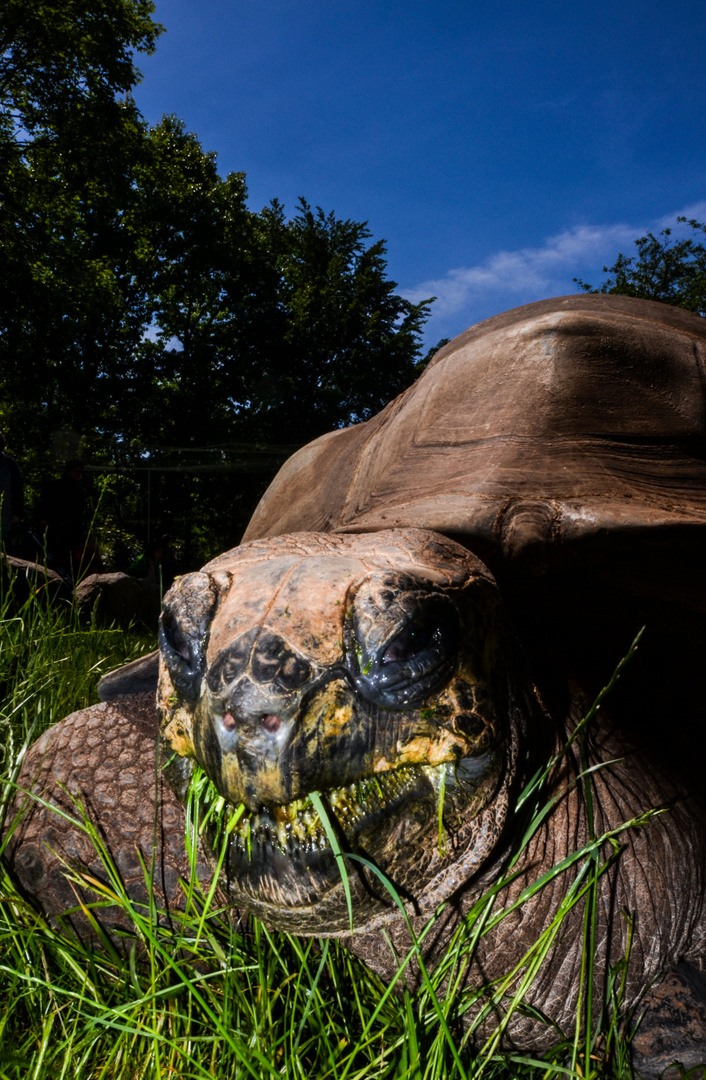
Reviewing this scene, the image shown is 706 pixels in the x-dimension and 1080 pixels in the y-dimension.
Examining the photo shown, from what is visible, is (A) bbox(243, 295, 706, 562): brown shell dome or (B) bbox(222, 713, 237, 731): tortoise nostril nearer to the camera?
(B) bbox(222, 713, 237, 731): tortoise nostril

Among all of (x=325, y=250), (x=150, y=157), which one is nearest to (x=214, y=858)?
(x=150, y=157)

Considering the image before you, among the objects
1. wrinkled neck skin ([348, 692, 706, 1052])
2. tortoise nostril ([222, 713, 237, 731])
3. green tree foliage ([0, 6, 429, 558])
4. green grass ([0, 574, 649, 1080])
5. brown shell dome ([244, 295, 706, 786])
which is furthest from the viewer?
green tree foliage ([0, 6, 429, 558])

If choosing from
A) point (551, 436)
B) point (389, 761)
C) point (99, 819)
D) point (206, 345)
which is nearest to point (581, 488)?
point (551, 436)

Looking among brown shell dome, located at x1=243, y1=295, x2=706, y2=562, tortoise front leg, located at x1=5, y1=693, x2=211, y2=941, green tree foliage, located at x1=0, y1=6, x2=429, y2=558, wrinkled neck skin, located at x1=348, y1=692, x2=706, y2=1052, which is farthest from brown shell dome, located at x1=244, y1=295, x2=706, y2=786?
green tree foliage, located at x1=0, y1=6, x2=429, y2=558

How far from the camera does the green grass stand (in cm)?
115

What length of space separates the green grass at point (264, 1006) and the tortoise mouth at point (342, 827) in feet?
0.18

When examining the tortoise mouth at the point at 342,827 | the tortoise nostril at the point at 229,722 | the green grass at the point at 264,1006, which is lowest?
the green grass at the point at 264,1006

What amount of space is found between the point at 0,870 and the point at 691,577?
1887 mm

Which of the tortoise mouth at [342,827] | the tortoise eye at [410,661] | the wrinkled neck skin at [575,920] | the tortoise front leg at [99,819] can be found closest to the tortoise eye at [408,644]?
the tortoise eye at [410,661]

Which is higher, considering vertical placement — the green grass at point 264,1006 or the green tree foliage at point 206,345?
the green tree foliage at point 206,345

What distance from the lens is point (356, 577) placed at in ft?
3.81

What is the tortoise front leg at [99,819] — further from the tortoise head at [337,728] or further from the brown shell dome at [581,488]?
the brown shell dome at [581,488]

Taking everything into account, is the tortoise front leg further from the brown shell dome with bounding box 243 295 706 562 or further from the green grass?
the brown shell dome with bounding box 243 295 706 562

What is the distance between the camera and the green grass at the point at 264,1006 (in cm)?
115
